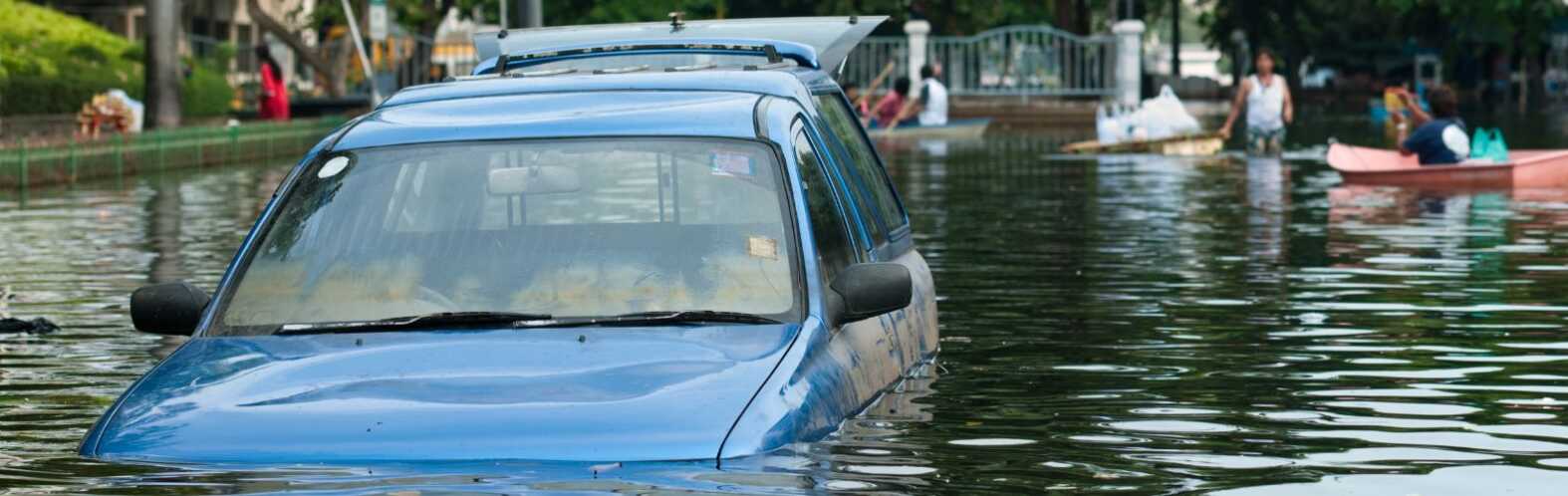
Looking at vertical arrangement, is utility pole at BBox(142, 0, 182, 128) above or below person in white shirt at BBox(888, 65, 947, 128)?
above

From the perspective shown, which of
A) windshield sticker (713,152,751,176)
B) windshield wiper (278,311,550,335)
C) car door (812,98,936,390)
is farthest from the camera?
car door (812,98,936,390)

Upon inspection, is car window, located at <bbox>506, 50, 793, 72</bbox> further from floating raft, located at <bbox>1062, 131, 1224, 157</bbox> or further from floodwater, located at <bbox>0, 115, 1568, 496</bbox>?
floating raft, located at <bbox>1062, 131, 1224, 157</bbox>

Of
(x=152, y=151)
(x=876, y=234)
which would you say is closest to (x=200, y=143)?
(x=152, y=151)

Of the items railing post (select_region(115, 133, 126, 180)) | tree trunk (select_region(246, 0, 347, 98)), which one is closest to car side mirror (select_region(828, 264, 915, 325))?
railing post (select_region(115, 133, 126, 180))

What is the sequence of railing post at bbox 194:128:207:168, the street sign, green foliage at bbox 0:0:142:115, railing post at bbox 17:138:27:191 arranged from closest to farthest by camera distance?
railing post at bbox 17:138:27:191
railing post at bbox 194:128:207:168
green foliage at bbox 0:0:142:115
the street sign

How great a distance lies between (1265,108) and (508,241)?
27352 millimetres

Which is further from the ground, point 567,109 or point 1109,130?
point 567,109

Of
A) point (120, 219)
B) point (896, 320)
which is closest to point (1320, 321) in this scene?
point (896, 320)

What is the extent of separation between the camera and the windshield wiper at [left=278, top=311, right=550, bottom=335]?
6828 millimetres

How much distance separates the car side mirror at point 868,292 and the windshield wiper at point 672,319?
29 cm

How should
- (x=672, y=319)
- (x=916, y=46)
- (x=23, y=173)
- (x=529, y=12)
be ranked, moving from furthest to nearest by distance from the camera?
(x=916, y=46), (x=23, y=173), (x=529, y=12), (x=672, y=319)

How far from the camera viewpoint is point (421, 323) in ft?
22.5

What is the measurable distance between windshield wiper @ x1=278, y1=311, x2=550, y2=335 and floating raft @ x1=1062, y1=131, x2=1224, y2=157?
102 ft

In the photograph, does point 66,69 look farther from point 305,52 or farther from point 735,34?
point 735,34
